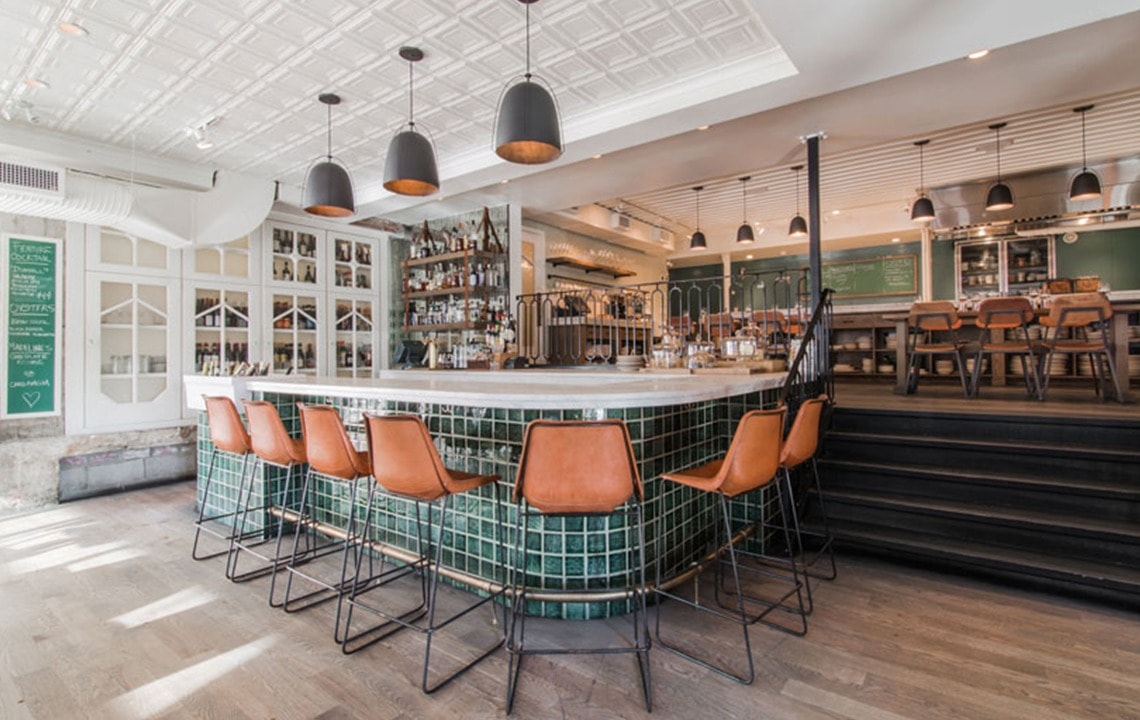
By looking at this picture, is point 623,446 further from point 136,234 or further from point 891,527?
point 136,234

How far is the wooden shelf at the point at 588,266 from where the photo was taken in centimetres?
859

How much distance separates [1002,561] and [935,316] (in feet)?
10.2

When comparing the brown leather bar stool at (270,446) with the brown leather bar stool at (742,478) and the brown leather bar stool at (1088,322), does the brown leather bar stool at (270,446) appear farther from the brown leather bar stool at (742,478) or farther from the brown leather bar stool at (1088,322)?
the brown leather bar stool at (1088,322)

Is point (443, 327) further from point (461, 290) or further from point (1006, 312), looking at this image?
point (1006, 312)

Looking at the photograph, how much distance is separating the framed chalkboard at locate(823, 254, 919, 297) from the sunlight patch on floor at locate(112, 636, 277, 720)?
10129 millimetres

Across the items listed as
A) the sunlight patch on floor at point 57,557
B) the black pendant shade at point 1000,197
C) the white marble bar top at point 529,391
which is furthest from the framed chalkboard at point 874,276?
the sunlight patch on floor at point 57,557

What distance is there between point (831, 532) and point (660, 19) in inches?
133

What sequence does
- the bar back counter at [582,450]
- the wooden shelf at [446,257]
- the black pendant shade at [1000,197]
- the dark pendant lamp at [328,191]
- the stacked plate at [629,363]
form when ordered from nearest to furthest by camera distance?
the bar back counter at [582,450] < the dark pendant lamp at [328,191] < the stacked plate at [629,363] < the black pendant shade at [1000,197] < the wooden shelf at [446,257]

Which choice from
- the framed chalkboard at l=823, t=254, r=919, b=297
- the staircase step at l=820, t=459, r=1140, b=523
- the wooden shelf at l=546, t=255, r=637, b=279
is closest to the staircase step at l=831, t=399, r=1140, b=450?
the staircase step at l=820, t=459, r=1140, b=523

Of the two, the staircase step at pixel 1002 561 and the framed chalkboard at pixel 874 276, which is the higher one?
the framed chalkboard at pixel 874 276

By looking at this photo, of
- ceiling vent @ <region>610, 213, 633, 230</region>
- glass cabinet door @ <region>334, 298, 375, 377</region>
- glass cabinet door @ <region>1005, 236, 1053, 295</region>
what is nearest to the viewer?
glass cabinet door @ <region>334, 298, 375, 377</region>

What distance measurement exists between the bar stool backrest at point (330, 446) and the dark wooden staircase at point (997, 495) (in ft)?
9.51

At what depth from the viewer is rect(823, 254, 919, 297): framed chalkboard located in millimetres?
9586

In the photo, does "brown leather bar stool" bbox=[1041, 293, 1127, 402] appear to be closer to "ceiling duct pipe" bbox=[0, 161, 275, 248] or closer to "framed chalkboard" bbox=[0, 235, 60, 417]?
"ceiling duct pipe" bbox=[0, 161, 275, 248]
